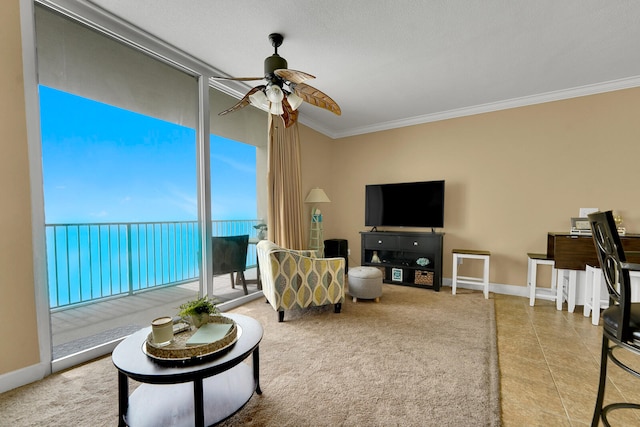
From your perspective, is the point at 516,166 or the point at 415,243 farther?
the point at 415,243

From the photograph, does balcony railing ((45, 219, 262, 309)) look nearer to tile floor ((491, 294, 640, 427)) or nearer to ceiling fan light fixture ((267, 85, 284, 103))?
ceiling fan light fixture ((267, 85, 284, 103))

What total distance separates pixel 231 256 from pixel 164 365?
2.18 m

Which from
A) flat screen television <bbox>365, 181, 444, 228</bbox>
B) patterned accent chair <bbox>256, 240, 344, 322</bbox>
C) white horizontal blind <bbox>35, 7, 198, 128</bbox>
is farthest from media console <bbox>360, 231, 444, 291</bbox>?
white horizontal blind <bbox>35, 7, 198, 128</bbox>

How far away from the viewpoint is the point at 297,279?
2.80 m

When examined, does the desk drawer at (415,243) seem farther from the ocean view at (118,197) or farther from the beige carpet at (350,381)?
the ocean view at (118,197)

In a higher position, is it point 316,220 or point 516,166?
point 516,166

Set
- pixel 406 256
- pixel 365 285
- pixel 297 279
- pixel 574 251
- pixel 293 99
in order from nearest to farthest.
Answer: pixel 293 99
pixel 297 279
pixel 574 251
pixel 365 285
pixel 406 256

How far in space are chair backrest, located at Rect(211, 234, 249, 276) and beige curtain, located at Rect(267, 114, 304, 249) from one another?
396mm

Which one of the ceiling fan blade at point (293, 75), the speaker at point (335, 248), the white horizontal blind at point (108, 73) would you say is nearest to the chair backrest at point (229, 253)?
the white horizontal blind at point (108, 73)

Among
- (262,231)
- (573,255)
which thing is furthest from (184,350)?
(573,255)

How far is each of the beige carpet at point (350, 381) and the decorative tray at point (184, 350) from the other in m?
0.46

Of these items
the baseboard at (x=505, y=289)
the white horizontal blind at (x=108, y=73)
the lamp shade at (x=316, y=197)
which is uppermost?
the white horizontal blind at (x=108, y=73)

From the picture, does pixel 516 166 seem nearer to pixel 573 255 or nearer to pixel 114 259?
pixel 573 255

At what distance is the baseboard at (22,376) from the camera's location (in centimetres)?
172
